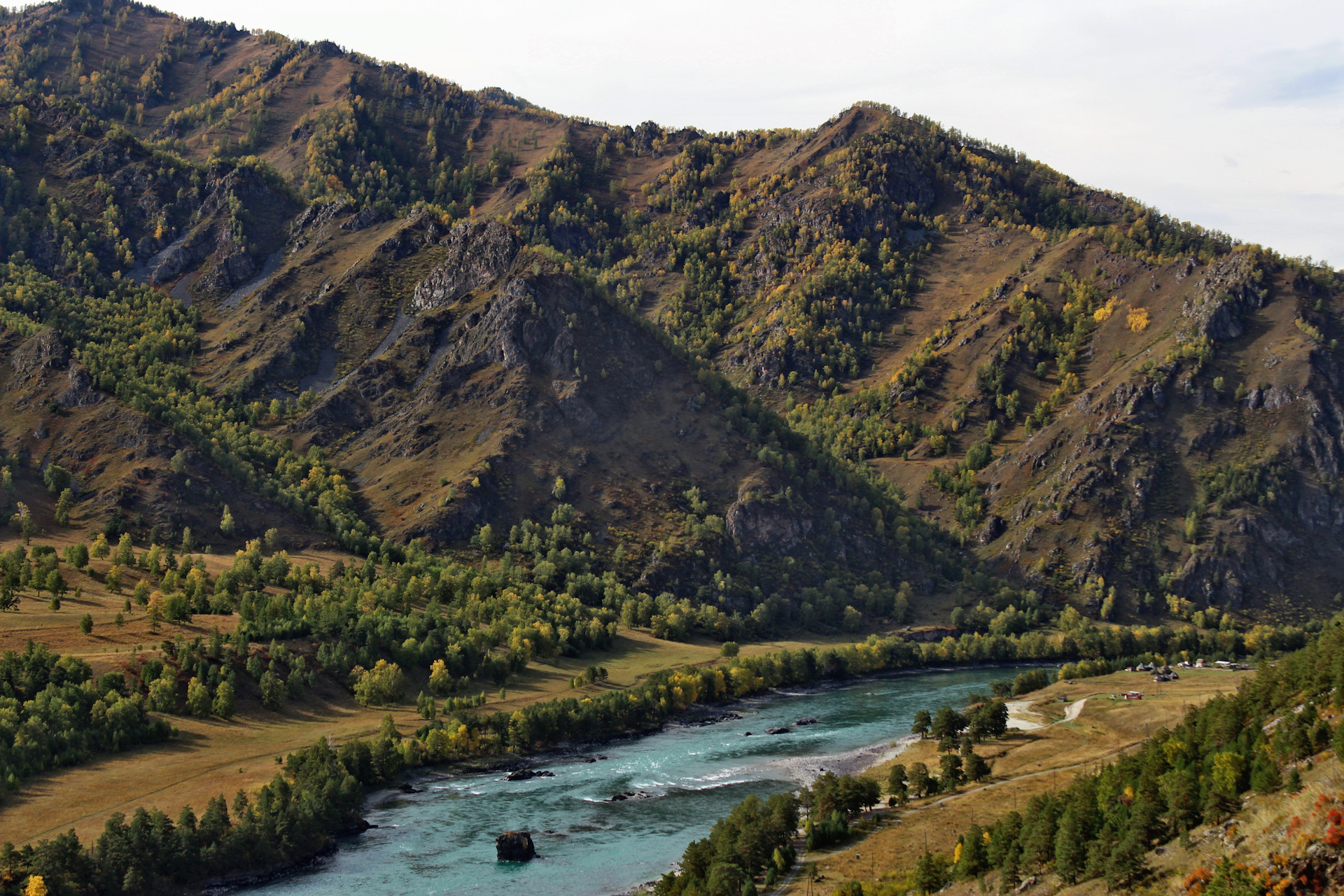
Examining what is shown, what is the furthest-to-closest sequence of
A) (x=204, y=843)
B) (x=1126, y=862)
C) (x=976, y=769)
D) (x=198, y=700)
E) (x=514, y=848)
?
(x=198, y=700) < (x=976, y=769) < (x=514, y=848) < (x=204, y=843) < (x=1126, y=862)

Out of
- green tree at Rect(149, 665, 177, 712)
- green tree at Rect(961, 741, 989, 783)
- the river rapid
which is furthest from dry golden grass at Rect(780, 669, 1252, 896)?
green tree at Rect(149, 665, 177, 712)

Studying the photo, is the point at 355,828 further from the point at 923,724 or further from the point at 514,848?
the point at 923,724

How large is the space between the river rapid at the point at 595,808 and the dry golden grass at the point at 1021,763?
15991 millimetres

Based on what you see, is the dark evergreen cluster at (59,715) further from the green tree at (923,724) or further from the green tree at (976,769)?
the green tree at (923,724)

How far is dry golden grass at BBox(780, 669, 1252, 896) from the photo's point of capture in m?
87.9

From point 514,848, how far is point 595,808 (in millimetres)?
18382

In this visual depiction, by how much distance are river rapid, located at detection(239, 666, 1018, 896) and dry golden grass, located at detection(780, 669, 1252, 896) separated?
15991 mm

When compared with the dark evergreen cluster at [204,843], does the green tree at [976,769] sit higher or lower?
lower

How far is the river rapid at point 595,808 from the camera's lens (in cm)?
9462

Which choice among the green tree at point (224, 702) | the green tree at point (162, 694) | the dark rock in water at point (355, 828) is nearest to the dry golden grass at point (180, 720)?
the green tree at point (224, 702)

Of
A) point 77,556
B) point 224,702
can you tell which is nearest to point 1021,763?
point 224,702

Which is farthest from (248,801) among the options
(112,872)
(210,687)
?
(210,687)

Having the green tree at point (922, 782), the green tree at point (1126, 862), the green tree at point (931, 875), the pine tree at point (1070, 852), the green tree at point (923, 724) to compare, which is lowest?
the green tree at point (923, 724)

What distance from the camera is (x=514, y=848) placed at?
9956 centimetres
